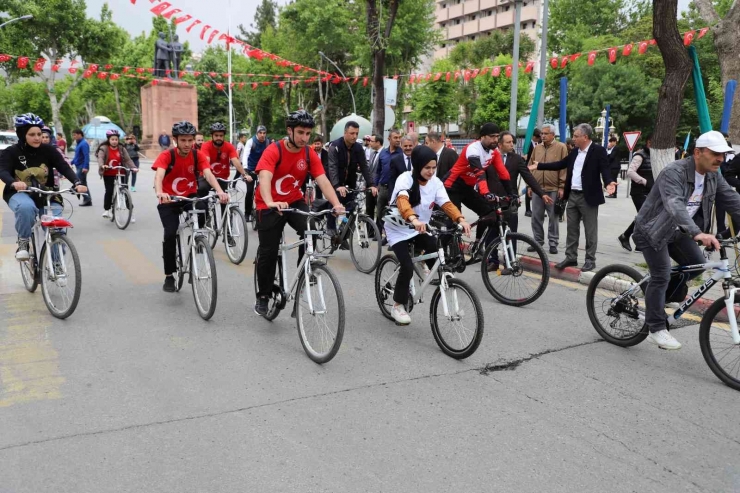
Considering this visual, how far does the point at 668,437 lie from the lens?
3631 millimetres

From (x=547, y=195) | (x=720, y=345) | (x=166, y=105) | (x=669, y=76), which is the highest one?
(x=166, y=105)

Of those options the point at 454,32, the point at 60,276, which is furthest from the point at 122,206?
the point at 454,32

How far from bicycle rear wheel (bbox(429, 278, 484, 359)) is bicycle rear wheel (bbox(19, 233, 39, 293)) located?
4.24m

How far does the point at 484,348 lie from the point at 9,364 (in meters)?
3.70

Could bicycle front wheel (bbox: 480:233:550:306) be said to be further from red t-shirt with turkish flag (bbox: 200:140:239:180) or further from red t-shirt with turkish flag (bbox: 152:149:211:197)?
red t-shirt with turkish flag (bbox: 200:140:239:180)

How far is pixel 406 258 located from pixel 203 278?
203 centimetres

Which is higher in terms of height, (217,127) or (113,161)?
(217,127)

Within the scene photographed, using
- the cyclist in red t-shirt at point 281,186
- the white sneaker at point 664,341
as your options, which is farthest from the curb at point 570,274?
the cyclist in red t-shirt at point 281,186

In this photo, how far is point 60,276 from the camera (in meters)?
5.84

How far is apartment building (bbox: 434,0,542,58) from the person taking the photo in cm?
7144

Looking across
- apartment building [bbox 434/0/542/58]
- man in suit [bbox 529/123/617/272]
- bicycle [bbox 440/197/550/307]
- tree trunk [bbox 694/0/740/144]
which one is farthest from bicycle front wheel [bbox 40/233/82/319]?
apartment building [bbox 434/0/542/58]

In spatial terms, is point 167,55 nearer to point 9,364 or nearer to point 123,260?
point 123,260

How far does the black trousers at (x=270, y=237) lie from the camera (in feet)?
17.5

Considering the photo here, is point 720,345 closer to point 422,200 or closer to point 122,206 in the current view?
point 422,200
